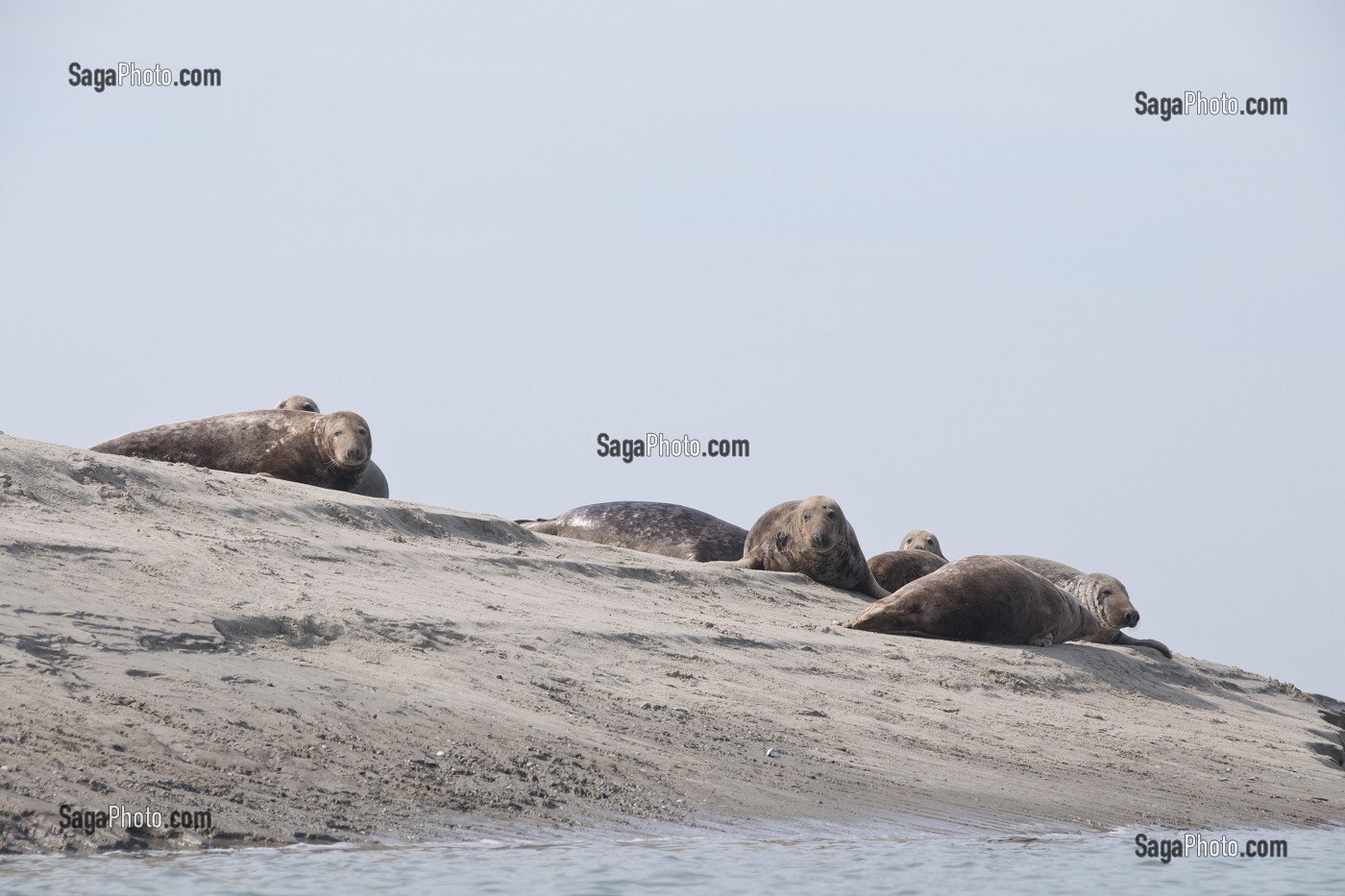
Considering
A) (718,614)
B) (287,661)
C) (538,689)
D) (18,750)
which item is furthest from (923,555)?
(18,750)

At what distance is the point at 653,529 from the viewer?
1576 centimetres

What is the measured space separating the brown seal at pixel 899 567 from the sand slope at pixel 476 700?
3.23 meters

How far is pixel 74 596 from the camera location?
6414 mm

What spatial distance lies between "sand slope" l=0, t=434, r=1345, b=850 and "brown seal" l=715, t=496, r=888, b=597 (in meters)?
2.02

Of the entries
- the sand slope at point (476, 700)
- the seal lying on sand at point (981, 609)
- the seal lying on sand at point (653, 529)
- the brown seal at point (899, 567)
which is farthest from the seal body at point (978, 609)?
the seal lying on sand at point (653, 529)

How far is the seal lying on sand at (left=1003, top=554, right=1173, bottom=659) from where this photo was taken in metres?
12.0

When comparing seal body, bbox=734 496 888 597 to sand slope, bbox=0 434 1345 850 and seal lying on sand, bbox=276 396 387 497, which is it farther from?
seal lying on sand, bbox=276 396 387 497

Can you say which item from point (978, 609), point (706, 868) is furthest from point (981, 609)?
point (706, 868)

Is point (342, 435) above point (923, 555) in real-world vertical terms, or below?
above

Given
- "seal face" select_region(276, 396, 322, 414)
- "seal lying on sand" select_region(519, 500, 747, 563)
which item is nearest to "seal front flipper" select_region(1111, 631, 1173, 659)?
"seal lying on sand" select_region(519, 500, 747, 563)

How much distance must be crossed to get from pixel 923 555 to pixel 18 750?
10.5m

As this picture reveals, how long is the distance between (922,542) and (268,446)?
26.3ft

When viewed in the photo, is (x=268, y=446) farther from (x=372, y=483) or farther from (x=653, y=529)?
(x=653, y=529)

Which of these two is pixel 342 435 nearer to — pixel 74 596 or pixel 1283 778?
pixel 74 596
